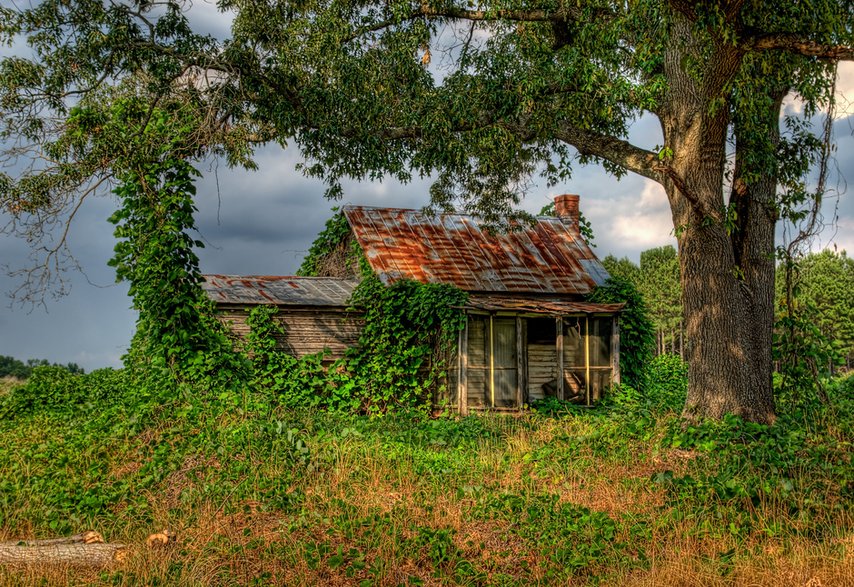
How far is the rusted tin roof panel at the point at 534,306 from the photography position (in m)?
17.5

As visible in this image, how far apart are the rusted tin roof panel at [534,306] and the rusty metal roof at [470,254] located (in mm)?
415

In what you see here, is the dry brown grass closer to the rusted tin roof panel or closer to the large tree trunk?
the large tree trunk

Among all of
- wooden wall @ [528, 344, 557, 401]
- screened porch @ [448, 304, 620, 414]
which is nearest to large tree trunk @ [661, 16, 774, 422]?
screened porch @ [448, 304, 620, 414]

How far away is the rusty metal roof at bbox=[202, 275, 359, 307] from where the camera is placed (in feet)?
54.6

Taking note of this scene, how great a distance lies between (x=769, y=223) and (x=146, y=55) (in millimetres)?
10694

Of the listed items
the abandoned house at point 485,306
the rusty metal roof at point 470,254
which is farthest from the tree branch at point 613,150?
the rusty metal roof at point 470,254

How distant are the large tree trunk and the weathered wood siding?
8304mm

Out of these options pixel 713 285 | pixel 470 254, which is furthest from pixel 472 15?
pixel 470 254

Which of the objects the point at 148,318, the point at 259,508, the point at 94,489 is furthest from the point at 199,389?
the point at 259,508

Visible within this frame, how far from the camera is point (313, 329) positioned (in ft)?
56.4

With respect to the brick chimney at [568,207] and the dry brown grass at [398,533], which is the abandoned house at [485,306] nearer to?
the brick chimney at [568,207]

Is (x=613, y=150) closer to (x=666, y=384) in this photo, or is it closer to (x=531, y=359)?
(x=531, y=359)

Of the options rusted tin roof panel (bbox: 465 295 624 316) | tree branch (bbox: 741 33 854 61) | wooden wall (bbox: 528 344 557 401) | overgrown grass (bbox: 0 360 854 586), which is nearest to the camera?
overgrown grass (bbox: 0 360 854 586)

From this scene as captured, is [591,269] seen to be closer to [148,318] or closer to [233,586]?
[148,318]
